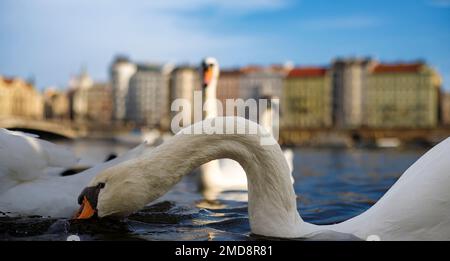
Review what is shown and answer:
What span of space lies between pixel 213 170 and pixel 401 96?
9291 cm

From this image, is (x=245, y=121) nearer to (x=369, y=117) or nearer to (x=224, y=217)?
(x=224, y=217)

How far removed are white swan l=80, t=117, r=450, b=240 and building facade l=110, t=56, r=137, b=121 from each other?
12443cm

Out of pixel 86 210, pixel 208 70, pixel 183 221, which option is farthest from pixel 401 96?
pixel 86 210

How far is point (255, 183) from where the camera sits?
364 centimetres

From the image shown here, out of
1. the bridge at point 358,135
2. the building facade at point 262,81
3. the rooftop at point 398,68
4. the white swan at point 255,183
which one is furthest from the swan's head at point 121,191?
the building facade at point 262,81

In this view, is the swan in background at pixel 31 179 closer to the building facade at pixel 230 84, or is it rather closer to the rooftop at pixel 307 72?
the rooftop at pixel 307 72

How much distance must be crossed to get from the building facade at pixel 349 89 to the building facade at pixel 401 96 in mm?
1380

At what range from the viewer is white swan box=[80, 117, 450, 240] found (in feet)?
11.3

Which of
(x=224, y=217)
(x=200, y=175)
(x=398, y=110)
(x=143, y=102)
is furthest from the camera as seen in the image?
(x=143, y=102)

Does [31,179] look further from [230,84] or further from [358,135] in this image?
[230,84]

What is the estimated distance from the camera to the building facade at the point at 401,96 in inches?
3684
